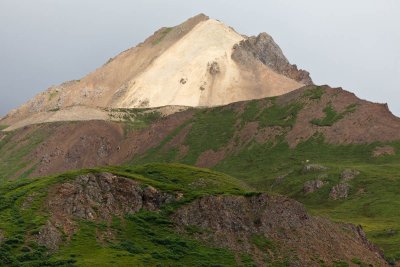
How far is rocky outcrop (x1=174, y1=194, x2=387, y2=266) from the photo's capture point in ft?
295

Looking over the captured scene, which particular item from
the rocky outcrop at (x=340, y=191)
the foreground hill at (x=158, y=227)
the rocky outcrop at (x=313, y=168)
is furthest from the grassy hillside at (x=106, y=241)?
the rocky outcrop at (x=313, y=168)

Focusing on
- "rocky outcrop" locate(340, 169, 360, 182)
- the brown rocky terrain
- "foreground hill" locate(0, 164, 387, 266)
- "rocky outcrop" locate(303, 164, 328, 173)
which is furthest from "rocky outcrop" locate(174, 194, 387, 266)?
"rocky outcrop" locate(303, 164, 328, 173)

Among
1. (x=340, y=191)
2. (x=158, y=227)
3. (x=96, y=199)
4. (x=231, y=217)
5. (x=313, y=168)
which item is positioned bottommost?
(x=158, y=227)

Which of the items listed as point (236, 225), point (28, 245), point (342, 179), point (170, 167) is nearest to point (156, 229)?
point (236, 225)

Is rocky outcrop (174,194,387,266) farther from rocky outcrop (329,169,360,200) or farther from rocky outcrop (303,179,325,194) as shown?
rocky outcrop (303,179,325,194)

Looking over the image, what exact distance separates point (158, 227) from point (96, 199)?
962cm

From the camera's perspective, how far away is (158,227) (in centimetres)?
9012

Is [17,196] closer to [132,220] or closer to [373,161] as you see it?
[132,220]

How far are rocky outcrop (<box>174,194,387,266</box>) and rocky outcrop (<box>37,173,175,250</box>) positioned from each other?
5665mm

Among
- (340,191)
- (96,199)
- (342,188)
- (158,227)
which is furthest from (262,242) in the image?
(342,188)

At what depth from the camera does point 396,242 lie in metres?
122

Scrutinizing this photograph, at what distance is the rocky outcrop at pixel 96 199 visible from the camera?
8731 cm

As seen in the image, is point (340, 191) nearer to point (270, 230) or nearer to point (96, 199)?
point (270, 230)

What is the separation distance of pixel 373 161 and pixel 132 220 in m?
124
